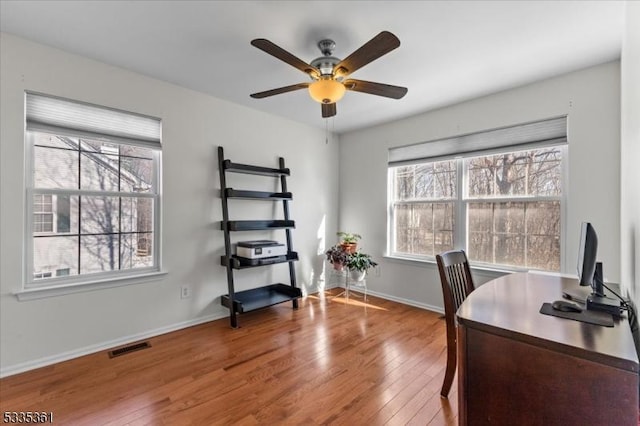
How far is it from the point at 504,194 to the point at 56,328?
4.14 m

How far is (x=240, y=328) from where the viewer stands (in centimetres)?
289

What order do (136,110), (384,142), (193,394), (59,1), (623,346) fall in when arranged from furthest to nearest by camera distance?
(384,142)
(136,110)
(193,394)
(59,1)
(623,346)

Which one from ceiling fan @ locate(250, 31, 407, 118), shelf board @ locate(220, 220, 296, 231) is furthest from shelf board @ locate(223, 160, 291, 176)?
ceiling fan @ locate(250, 31, 407, 118)

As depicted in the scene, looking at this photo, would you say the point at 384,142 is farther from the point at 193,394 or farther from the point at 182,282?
the point at 193,394

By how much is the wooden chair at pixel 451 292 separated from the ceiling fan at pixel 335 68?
47.7 inches

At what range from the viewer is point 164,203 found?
2.79 m

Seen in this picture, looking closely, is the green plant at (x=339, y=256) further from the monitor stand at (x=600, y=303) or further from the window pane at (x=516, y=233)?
the monitor stand at (x=600, y=303)

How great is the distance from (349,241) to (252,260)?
148 cm

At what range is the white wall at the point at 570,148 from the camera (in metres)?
2.36

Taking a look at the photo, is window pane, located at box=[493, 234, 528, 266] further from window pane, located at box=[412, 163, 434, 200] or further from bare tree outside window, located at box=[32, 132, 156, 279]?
bare tree outside window, located at box=[32, 132, 156, 279]

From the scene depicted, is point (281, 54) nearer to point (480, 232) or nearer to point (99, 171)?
point (99, 171)

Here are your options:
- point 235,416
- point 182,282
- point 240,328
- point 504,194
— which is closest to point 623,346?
point 235,416

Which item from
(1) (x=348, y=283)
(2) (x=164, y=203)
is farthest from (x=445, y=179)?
(2) (x=164, y=203)

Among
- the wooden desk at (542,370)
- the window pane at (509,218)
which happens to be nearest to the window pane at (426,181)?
the window pane at (509,218)
